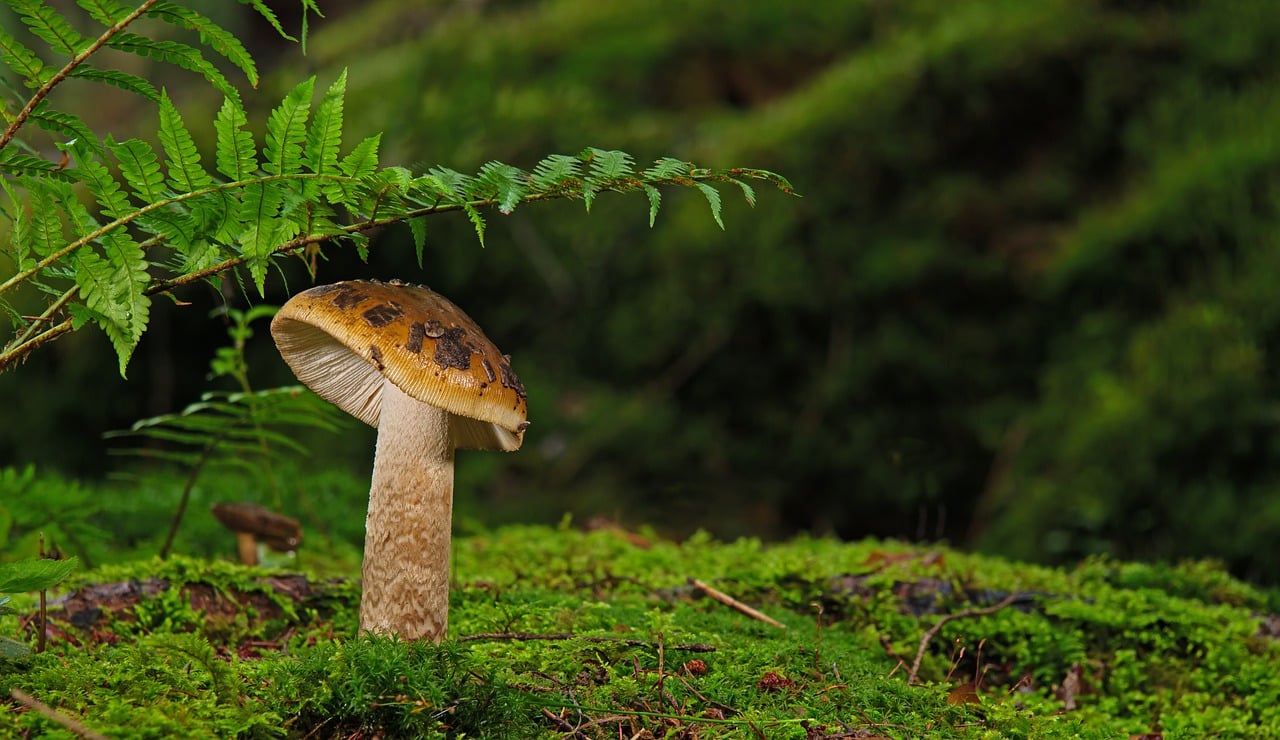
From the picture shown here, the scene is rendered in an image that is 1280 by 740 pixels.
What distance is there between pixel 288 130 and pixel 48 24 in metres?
0.54

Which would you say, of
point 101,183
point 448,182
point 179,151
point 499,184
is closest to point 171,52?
point 179,151

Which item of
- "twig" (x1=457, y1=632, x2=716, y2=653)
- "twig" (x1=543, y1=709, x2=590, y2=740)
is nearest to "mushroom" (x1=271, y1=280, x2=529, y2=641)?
"twig" (x1=457, y1=632, x2=716, y2=653)

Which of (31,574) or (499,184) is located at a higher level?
(499,184)

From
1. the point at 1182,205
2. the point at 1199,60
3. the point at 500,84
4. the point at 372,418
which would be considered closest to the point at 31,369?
the point at 500,84

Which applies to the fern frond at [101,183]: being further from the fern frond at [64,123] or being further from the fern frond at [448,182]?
the fern frond at [448,182]

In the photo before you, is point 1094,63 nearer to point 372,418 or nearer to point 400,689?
point 372,418

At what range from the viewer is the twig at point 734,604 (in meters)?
3.32

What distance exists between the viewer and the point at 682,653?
2738 millimetres

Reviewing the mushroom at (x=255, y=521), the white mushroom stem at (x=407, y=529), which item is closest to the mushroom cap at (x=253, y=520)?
the mushroom at (x=255, y=521)

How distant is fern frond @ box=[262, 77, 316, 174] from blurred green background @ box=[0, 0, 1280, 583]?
13.9 feet

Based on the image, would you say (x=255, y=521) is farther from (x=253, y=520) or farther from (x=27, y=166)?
(x=27, y=166)

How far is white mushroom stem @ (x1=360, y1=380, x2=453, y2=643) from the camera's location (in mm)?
2768

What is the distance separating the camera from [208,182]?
242 centimetres

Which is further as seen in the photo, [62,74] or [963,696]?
[963,696]
